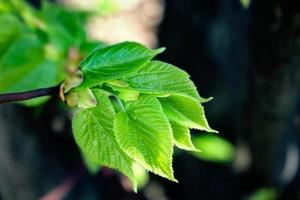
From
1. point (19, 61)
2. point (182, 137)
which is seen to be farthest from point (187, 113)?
point (19, 61)

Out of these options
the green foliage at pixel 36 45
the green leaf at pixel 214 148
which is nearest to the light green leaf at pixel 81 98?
the green foliage at pixel 36 45

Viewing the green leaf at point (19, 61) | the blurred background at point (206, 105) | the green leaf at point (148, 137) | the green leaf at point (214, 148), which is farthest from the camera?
the green leaf at point (214, 148)

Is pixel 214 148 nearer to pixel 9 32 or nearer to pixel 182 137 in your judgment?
pixel 9 32

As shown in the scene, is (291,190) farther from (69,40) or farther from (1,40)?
(1,40)

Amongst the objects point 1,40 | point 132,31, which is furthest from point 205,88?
point 132,31

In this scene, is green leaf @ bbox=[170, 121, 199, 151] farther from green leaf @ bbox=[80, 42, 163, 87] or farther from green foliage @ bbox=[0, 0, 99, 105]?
green foliage @ bbox=[0, 0, 99, 105]

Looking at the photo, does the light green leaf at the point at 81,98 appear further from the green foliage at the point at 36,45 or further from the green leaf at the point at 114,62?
the green foliage at the point at 36,45
